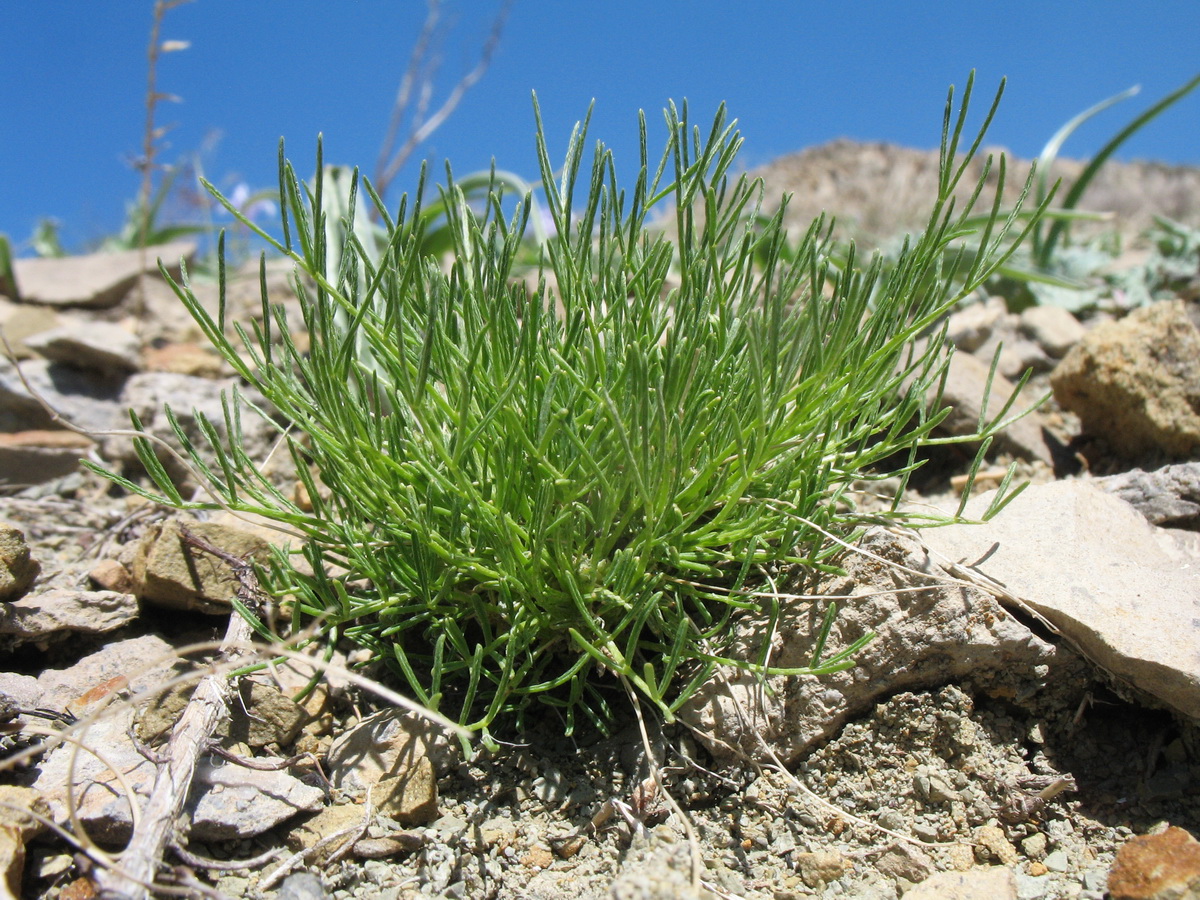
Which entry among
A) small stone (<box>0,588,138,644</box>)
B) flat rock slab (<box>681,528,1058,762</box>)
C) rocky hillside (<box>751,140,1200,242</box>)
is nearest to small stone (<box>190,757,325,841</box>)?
small stone (<box>0,588,138,644</box>)

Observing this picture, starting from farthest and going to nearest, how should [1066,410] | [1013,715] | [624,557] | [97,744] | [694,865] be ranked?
[1066,410], [1013,715], [97,744], [624,557], [694,865]

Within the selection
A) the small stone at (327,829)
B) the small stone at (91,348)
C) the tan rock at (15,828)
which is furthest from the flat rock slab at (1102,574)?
the small stone at (91,348)

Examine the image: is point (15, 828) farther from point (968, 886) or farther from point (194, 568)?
point (968, 886)

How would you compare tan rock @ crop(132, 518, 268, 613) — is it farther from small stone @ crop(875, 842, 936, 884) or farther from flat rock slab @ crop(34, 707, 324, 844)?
small stone @ crop(875, 842, 936, 884)

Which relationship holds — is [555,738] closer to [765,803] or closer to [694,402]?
[765,803]

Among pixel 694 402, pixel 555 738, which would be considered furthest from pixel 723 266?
pixel 555 738

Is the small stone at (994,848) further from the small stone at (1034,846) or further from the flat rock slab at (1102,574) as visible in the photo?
the flat rock slab at (1102,574)
